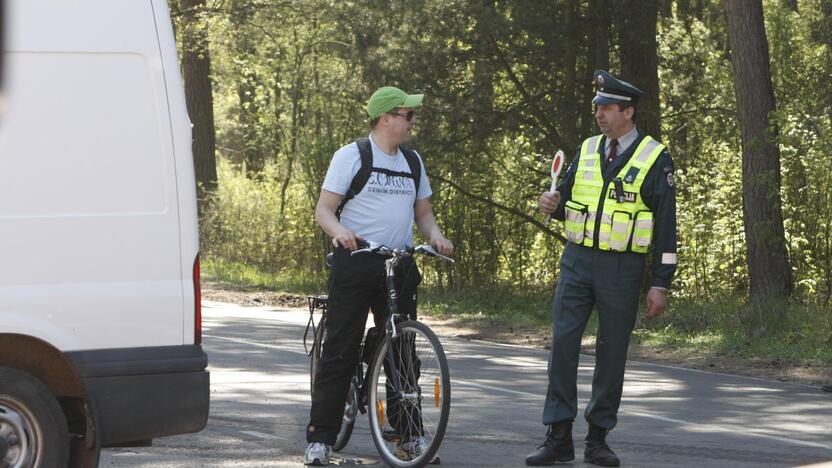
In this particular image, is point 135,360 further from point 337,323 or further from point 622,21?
point 622,21

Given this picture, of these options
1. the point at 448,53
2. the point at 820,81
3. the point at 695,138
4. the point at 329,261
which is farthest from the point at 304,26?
the point at 329,261

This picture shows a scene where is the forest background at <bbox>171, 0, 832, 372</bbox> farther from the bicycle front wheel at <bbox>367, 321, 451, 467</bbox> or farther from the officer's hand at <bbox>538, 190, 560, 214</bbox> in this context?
the bicycle front wheel at <bbox>367, 321, 451, 467</bbox>

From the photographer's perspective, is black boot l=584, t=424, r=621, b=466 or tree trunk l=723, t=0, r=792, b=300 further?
tree trunk l=723, t=0, r=792, b=300

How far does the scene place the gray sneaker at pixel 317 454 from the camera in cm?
765

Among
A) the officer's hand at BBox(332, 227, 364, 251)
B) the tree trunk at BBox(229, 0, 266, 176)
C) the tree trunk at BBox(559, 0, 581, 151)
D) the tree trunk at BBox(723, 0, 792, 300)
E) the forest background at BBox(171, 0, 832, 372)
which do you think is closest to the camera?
the officer's hand at BBox(332, 227, 364, 251)

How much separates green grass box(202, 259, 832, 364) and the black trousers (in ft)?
21.6

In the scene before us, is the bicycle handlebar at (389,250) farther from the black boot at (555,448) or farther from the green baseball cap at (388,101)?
the black boot at (555,448)

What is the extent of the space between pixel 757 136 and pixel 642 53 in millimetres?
3323

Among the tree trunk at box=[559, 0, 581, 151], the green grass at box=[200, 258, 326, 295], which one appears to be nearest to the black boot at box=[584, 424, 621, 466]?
the tree trunk at box=[559, 0, 581, 151]

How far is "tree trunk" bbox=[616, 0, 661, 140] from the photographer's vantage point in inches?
814

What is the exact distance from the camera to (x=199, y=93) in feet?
111

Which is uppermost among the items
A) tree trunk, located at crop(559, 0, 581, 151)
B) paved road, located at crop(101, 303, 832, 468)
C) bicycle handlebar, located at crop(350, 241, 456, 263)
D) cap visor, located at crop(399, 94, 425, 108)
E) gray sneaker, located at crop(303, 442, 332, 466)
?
tree trunk, located at crop(559, 0, 581, 151)

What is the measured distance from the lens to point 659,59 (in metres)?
22.9

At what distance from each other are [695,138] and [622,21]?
4905 mm
